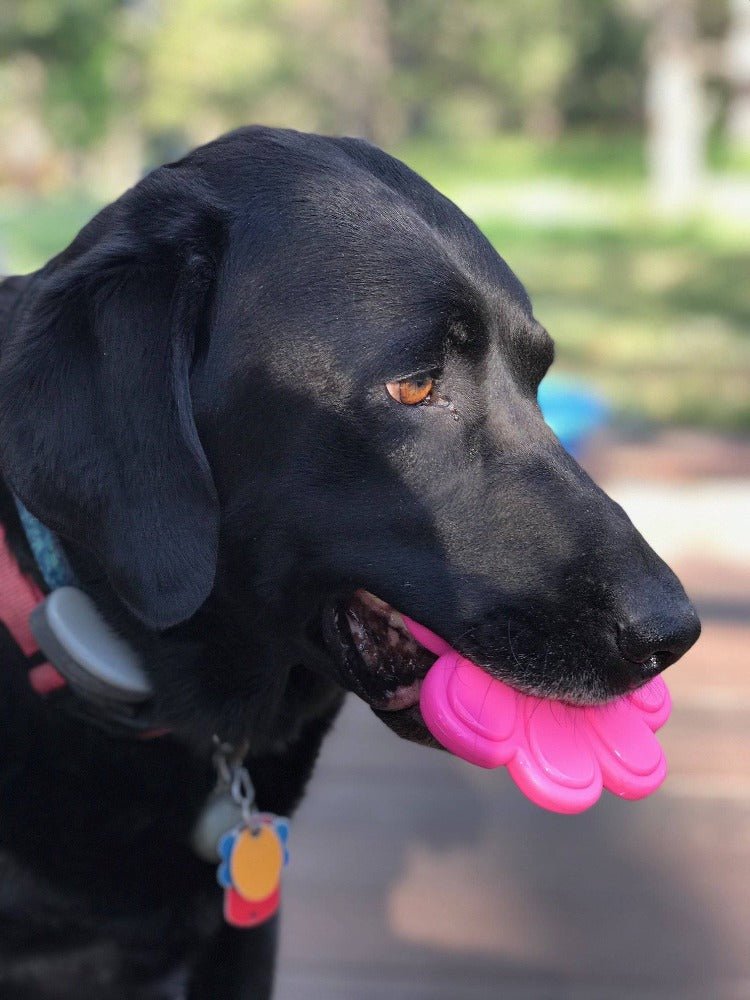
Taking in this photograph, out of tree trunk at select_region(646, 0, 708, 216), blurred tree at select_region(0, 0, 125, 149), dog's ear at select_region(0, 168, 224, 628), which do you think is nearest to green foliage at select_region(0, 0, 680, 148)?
tree trunk at select_region(646, 0, 708, 216)

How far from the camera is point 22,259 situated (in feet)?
31.9

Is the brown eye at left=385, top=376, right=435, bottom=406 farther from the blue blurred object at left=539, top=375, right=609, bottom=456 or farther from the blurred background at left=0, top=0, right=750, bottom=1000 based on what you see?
the blue blurred object at left=539, top=375, right=609, bottom=456

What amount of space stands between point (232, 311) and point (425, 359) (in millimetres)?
244

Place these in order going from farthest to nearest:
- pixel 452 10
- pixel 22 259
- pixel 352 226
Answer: pixel 452 10, pixel 22 259, pixel 352 226

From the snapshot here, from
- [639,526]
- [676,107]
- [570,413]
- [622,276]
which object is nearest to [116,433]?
[639,526]

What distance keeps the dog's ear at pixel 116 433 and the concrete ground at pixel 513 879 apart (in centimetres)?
98

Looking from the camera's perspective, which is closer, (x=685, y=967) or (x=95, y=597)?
(x=95, y=597)

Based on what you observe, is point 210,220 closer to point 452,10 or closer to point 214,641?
point 214,641

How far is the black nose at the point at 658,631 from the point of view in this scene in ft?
4.56

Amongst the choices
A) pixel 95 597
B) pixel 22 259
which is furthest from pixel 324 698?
pixel 22 259

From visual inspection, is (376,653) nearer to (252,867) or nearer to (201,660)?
(201,660)

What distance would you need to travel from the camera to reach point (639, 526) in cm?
441

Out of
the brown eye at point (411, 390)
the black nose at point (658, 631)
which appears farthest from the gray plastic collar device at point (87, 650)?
the black nose at point (658, 631)

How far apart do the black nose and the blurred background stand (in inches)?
36.6
